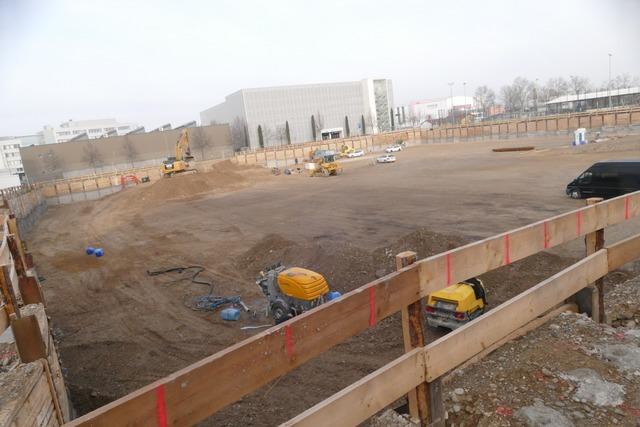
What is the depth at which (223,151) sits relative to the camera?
319ft

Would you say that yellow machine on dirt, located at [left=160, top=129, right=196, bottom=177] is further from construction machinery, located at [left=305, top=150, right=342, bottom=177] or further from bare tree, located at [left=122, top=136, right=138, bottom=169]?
bare tree, located at [left=122, top=136, right=138, bottom=169]

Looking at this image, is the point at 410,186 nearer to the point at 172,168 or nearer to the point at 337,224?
the point at 337,224

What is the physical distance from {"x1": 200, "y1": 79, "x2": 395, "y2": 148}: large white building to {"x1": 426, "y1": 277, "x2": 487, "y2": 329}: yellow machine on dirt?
10053 cm

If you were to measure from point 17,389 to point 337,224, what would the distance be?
59.3 feet

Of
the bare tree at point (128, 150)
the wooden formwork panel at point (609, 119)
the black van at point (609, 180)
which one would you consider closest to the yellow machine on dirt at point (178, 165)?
the black van at point (609, 180)

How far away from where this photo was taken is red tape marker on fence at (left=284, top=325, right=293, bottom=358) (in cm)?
243

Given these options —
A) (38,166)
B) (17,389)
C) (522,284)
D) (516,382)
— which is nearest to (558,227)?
(516,382)

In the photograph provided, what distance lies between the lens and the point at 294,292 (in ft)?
33.9

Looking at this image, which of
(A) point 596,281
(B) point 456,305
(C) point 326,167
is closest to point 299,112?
(C) point 326,167

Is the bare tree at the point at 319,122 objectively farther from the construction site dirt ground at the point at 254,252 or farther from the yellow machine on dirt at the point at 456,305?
the yellow machine on dirt at the point at 456,305

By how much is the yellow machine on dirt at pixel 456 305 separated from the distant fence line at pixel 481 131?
60.5 m

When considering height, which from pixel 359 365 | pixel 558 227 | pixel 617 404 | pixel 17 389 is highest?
pixel 558 227

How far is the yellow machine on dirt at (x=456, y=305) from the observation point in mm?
8359

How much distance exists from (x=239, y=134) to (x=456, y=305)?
4491 inches
